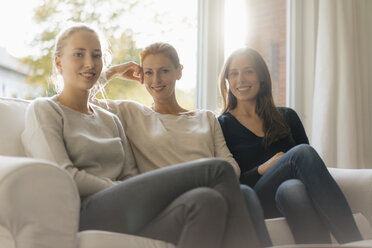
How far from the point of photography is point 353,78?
3119mm

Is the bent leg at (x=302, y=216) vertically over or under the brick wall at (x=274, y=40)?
under

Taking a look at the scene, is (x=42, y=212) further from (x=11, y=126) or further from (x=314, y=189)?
(x=314, y=189)

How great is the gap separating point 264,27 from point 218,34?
0.56 meters

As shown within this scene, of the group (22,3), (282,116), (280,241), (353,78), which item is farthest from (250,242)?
(353,78)

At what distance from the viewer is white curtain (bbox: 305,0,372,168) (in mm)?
3078

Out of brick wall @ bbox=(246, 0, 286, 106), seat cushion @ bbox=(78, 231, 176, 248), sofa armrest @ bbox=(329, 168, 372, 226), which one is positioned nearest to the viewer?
seat cushion @ bbox=(78, 231, 176, 248)

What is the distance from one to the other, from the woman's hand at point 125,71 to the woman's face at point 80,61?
1.15ft

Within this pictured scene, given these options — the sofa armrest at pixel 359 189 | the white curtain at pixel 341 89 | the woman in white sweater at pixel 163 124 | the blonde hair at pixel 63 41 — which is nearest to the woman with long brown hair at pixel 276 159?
the woman in white sweater at pixel 163 124

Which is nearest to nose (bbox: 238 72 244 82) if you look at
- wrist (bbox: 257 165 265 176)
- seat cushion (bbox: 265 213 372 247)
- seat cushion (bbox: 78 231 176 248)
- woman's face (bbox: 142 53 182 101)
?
woman's face (bbox: 142 53 182 101)

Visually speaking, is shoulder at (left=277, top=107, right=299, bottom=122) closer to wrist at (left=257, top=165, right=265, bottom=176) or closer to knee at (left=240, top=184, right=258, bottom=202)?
wrist at (left=257, top=165, right=265, bottom=176)

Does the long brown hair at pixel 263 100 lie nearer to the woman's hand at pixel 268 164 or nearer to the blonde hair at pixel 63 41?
the woman's hand at pixel 268 164

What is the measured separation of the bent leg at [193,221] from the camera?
128 centimetres

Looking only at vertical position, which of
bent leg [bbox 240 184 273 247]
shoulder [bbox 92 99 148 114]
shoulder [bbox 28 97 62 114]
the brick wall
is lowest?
bent leg [bbox 240 184 273 247]

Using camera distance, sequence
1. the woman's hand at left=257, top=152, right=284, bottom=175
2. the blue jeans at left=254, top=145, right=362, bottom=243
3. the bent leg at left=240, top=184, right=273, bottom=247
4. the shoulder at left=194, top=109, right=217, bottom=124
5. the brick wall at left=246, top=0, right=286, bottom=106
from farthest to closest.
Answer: the brick wall at left=246, top=0, right=286, bottom=106, the shoulder at left=194, top=109, right=217, bottom=124, the woman's hand at left=257, top=152, right=284, bottom=175, the blue jeans at left=254, top=145, right=362, bottom=243, the bent leg at left=240, top=184, right=273, bottom=247
